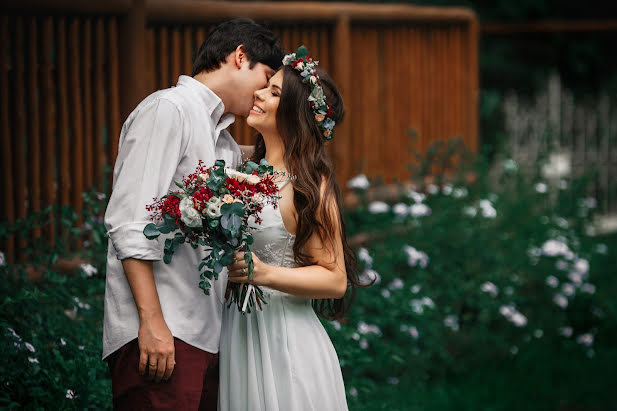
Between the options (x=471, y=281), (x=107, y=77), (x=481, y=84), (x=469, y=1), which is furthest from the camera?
(x=481, y=84)

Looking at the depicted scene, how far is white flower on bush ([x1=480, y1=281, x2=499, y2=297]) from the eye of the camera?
577 cm

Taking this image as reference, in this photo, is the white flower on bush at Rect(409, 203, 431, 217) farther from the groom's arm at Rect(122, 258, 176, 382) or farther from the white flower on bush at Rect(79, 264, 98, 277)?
the groom's arm at Rect(122, 258, 176, 382)

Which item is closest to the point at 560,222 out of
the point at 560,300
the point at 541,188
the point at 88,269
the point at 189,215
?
the point at 541,188

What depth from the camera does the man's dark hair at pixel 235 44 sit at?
125 inches

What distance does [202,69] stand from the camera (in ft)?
10.5

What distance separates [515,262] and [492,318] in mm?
560

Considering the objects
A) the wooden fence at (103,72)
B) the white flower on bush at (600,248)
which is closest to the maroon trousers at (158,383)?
the wooden fence at (103,72)

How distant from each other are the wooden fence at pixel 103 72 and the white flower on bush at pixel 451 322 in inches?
55.7

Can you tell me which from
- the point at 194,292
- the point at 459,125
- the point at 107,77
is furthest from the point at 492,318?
the point at 194,292

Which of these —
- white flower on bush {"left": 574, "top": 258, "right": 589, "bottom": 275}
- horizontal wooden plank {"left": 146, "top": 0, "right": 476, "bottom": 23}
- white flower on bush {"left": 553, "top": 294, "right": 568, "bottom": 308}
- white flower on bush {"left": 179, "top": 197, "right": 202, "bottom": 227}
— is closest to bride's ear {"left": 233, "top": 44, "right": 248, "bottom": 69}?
white flower on bush {"left": 179, "top": 197, "right": 202, "bottom": 227}

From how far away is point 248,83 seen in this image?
3.19 meters

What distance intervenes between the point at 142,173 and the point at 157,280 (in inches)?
→ 15.2

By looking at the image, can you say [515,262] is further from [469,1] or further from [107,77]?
[469,1]

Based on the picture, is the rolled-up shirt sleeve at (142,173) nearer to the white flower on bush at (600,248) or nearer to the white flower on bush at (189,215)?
the white flower on bush at (189,215)
